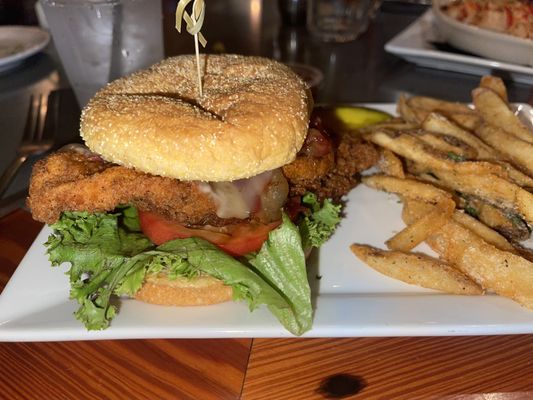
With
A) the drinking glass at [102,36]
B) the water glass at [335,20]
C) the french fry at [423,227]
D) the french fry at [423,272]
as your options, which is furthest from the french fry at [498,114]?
the water glass at [335,20]

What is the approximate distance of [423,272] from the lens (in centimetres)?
211

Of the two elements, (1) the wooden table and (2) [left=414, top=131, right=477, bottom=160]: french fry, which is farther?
(2) [left=414, top=131, right=477, bottom=160]: french fry

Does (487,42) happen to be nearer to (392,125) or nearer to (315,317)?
(392,125)

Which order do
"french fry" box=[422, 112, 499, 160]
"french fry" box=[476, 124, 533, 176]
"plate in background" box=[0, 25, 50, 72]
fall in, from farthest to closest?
"plate in background" box=[0, 25, 50, 72] → "french fry" box=[422, 112, 499, 160] → "french fry" box=[476, 124, 533, 176]

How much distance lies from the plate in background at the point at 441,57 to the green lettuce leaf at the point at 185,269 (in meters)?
2.96

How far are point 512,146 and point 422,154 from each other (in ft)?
1.46

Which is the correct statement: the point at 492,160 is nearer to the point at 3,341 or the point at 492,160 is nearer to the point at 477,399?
the point at 477,399

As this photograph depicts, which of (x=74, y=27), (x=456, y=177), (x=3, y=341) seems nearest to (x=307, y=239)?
(x=456, y=177)

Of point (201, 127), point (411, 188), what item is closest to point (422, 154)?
point (411, 188)

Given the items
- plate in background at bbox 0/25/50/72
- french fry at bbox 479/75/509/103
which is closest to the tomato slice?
french fry at bbox 479/75/509/103

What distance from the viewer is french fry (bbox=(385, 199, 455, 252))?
2.24 meters

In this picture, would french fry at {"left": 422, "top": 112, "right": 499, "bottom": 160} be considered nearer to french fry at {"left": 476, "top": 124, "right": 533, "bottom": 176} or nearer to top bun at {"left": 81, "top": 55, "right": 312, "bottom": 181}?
french fry at {"left": 476, "top": 124, "right": 533, "bottom": 176}

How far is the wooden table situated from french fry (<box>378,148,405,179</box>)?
34.4 inches

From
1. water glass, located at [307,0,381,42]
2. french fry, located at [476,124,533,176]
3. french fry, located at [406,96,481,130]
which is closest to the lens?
french fry, located at [476,124,533,176]
